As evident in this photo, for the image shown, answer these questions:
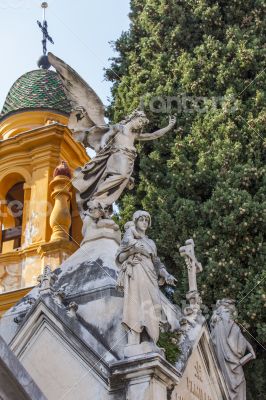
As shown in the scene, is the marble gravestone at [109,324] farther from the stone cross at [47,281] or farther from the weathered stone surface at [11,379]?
the weathered stone surface at [11,379]

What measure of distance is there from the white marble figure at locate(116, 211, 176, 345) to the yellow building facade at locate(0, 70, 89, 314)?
10545mm

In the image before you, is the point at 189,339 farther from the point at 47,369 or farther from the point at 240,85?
the point at 240,85

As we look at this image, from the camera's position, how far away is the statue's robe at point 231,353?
9406 millimetres

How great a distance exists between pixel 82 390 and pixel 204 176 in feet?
23.6

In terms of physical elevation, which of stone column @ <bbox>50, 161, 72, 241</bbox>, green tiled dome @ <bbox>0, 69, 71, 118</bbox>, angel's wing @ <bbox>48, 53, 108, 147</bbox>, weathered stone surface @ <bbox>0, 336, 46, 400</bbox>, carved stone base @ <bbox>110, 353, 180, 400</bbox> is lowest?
weathered stone surface @ <bbox>0, 336, 46, 400</bbox>

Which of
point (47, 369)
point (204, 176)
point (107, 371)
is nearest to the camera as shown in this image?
point (107, 371)

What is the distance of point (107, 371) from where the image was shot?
24.6 ft

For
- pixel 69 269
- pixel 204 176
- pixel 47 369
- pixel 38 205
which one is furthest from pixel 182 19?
pixel 47 369

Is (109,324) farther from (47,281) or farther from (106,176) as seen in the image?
(106,176)

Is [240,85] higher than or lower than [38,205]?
lower

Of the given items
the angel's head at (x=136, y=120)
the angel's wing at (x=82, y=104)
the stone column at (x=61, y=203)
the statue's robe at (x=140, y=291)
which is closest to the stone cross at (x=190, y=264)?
the statue's robe at (x=140, y=291)

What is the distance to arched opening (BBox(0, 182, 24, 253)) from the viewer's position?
836 inches

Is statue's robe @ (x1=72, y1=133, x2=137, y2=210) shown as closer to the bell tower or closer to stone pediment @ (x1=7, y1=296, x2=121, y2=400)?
stone pediment @ (x1=7, y1=296, x2=121, y2=400)

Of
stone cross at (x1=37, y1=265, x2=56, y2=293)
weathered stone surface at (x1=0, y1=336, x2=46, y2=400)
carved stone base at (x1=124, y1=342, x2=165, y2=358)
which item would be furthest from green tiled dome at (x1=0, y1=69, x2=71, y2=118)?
weathered stone surface at (x1=0, y1=336, x2=46, y2=400)
